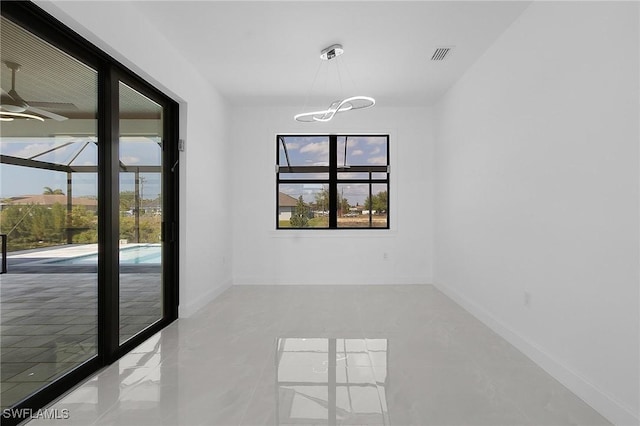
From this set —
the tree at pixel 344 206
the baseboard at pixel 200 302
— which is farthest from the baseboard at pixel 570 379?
the baseboard at pixel 200 302

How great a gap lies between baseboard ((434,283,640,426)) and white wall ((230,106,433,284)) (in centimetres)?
199

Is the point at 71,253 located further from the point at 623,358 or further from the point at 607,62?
the point at 607,62

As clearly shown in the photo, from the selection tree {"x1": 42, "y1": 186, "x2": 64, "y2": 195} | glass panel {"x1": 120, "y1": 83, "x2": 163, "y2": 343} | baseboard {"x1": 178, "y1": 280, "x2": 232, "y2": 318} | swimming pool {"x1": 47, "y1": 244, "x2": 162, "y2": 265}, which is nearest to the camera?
tree {"x1": 42, "y1": 186, "x2": 64, "y2": 195}

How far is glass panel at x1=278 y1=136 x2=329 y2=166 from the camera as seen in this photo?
220 inches

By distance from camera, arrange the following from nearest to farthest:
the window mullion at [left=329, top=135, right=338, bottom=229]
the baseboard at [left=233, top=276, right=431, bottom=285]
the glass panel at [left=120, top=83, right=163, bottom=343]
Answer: the glass panel at [left=120, top=83, right=163, bottom=343] → the baseboard at [left=233, top=276, right=431, bottom=285] → the window mullion at [left=329, top=135, right=338, bottom=229]

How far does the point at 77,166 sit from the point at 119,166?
431mm

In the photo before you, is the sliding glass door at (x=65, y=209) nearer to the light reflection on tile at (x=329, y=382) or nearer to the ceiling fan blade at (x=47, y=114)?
the ceiling fan blade at (x=47, y=114)

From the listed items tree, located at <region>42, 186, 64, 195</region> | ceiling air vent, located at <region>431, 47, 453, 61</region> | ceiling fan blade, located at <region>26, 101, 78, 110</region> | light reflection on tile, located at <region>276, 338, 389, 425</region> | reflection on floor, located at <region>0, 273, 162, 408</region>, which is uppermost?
ceiling air vent, located at <region>431, 47, 453, 61</region>

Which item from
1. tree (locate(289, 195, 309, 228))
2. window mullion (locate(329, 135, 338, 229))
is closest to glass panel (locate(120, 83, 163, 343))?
tree (locate(289, 195, 309, 228))

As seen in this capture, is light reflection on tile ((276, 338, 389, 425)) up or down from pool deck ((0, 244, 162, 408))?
down

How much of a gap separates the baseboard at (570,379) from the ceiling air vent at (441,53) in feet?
8.79

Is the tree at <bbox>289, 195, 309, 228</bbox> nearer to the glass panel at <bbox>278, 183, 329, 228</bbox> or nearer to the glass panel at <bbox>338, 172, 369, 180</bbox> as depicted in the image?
the glass panel at <bbox>278, 183, 329, 228</bbox>

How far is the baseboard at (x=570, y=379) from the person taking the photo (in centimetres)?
187

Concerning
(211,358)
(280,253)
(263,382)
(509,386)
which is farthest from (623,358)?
(280,253)
